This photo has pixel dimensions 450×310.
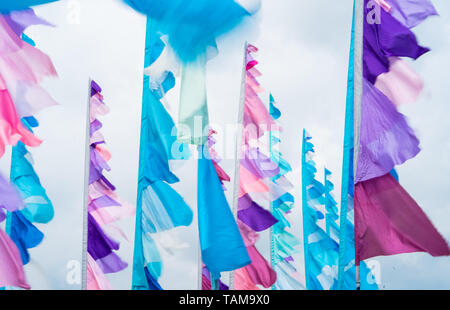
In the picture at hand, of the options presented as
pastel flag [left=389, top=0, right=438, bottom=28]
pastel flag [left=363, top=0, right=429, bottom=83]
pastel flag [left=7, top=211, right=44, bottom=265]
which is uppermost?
pastel flag [left=389, top=0, right=438, bottom=28]

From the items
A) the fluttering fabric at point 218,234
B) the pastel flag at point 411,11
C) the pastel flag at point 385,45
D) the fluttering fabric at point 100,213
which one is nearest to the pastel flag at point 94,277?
the fluttering fabric at point 100,213

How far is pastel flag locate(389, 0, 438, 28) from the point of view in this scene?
15.2 m

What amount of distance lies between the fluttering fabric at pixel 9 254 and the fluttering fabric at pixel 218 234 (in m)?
5.51

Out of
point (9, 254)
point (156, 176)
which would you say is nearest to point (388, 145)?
point (156, 176)

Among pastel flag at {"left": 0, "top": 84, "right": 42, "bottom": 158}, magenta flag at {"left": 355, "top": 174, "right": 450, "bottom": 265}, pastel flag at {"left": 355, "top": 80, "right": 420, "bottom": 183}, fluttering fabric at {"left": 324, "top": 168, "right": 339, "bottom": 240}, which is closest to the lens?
pastel flag at {"left": 0, "top": 84, "right": 42, "bottom": 158}

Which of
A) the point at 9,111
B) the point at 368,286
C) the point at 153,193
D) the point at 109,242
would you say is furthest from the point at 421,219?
the point at 368,286

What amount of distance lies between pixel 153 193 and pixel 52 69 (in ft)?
17.1

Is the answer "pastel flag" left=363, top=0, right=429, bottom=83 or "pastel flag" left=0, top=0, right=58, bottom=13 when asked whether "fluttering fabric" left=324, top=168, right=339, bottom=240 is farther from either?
"pastel flag" left=0, top=0, right=58, bottom=13

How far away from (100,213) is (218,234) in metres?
6.58

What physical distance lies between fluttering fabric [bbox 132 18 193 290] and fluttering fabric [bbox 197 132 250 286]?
1005mm

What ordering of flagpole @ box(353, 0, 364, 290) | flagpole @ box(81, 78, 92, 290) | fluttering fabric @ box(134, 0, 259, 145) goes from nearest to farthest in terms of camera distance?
flagpole @ box(353, 0, 364, 290), fluttering fabric @ box(134, 0, 259, 145), flagpole @ box(81, 78, 92, 290)

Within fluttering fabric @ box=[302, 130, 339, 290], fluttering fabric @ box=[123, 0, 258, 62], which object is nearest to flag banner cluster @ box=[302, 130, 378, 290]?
fluttering fabric @ box=[302, 130, 339, 290]

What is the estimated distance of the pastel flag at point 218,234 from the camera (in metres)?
16.6

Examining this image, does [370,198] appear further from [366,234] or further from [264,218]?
[264,218]
